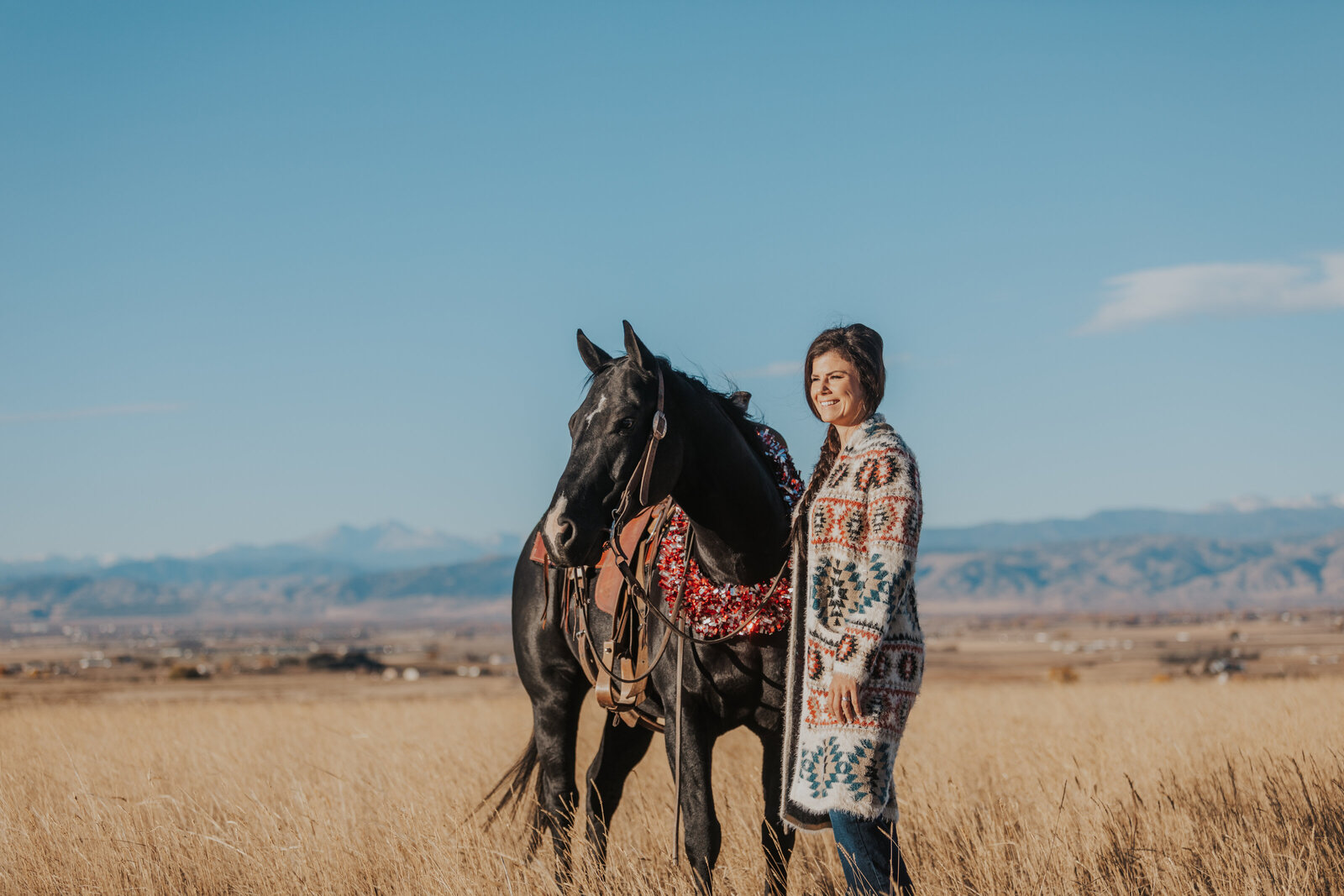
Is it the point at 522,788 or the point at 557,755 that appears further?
the point at 522,788

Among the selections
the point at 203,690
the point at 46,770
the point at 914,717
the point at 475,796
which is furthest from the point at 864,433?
the point at 203,690

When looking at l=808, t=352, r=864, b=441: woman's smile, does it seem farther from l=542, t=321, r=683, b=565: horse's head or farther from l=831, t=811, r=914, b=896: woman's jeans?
l=831, t=811, r=914, b=896: woman's jeans

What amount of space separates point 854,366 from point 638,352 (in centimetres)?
79

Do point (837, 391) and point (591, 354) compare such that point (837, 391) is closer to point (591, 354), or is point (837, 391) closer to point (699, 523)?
point (699, 523)

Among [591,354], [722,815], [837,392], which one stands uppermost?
[591,354]

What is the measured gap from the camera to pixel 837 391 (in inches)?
157

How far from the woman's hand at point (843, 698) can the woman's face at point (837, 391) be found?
2.95 ft

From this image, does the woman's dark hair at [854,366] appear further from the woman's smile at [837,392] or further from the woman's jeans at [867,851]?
the woman's jeans at [867,851]

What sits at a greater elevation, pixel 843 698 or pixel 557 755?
Answer: pixel 843 698

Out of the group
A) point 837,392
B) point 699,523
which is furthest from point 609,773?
point 837,392

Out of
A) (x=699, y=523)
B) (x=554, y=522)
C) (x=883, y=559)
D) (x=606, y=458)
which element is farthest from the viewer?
(x=699, y=523)

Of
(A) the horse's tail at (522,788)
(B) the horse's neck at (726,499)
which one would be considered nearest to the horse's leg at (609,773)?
(A) the horse's tail at (522,788)

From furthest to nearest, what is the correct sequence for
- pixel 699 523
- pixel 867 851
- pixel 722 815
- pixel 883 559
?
1. pixel 722 815
2. pixel 699 523
3. pixel 867 851
4. pixel 883 559

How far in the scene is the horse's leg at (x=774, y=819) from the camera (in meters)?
4.73
